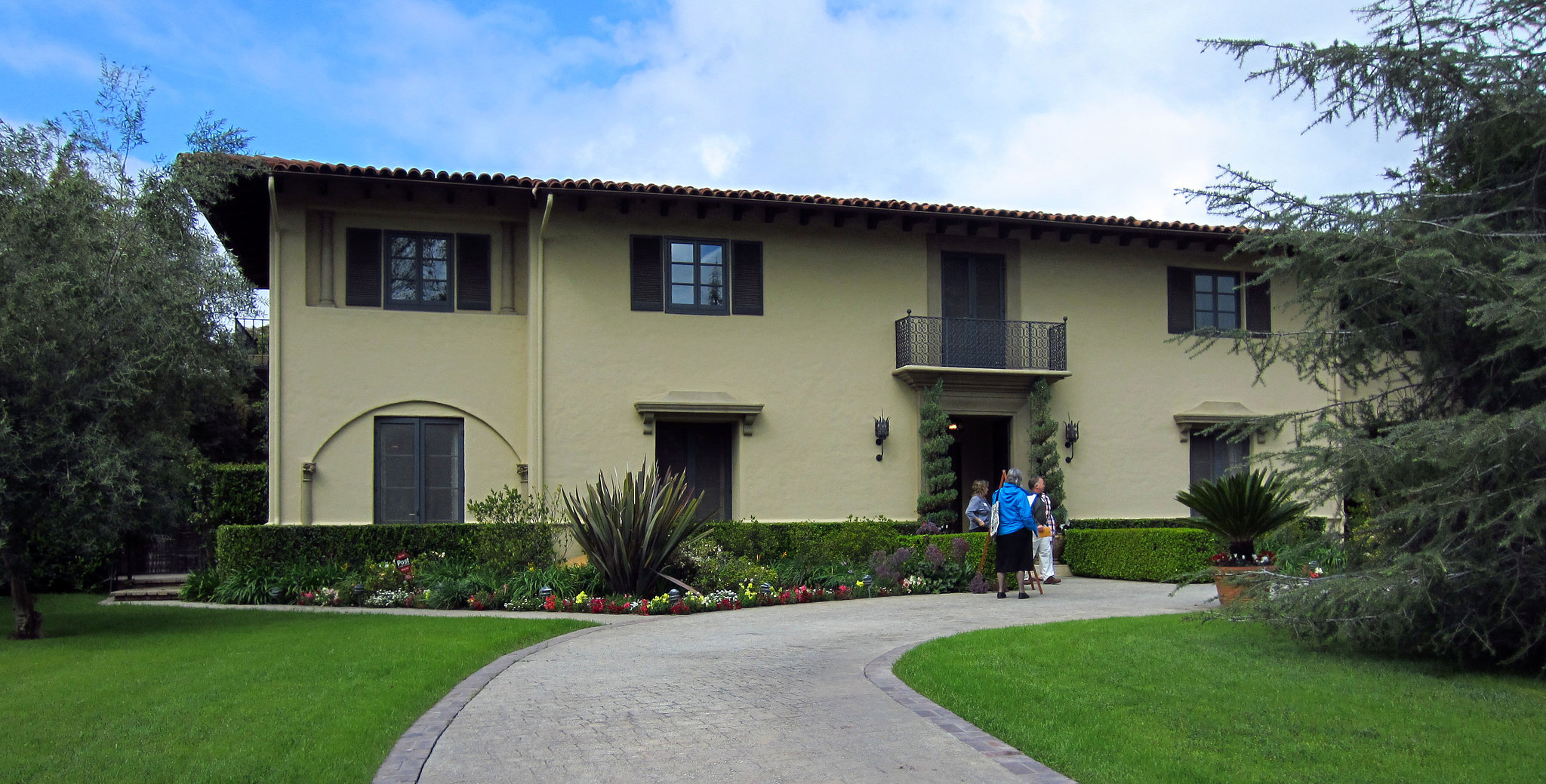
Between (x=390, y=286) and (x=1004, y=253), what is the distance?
963cm

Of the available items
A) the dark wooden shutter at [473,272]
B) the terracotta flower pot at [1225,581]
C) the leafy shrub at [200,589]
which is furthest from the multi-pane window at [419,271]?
the terracotta flower pot at [1225,581]

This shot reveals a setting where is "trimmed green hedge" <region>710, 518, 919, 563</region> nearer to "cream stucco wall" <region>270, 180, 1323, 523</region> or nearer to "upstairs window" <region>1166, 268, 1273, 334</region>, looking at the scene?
"cream stucco wall" <region>270, 180, 1323, 523</region>

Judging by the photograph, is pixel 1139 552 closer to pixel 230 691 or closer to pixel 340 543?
pixel 340 543

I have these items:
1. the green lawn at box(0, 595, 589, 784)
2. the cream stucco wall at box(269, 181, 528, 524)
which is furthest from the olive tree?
the cream stucco wall at box(269, 181, 528, 524)

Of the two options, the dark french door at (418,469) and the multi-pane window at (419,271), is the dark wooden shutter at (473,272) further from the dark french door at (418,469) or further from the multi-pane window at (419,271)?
the dark french door at (418,469)

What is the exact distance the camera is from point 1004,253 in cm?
1839

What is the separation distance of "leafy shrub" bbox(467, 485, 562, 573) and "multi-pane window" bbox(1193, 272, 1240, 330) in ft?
38.1

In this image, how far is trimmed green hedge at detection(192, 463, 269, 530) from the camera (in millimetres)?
17281

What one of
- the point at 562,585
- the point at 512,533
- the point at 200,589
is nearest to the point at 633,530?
the point at 562,585

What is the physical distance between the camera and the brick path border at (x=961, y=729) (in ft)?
17.0

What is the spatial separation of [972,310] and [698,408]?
488 cm

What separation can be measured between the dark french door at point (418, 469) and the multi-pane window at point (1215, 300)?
1247 cm

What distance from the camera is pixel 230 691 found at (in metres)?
7.24

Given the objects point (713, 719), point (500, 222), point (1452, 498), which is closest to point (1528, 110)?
point (1452, 498)
